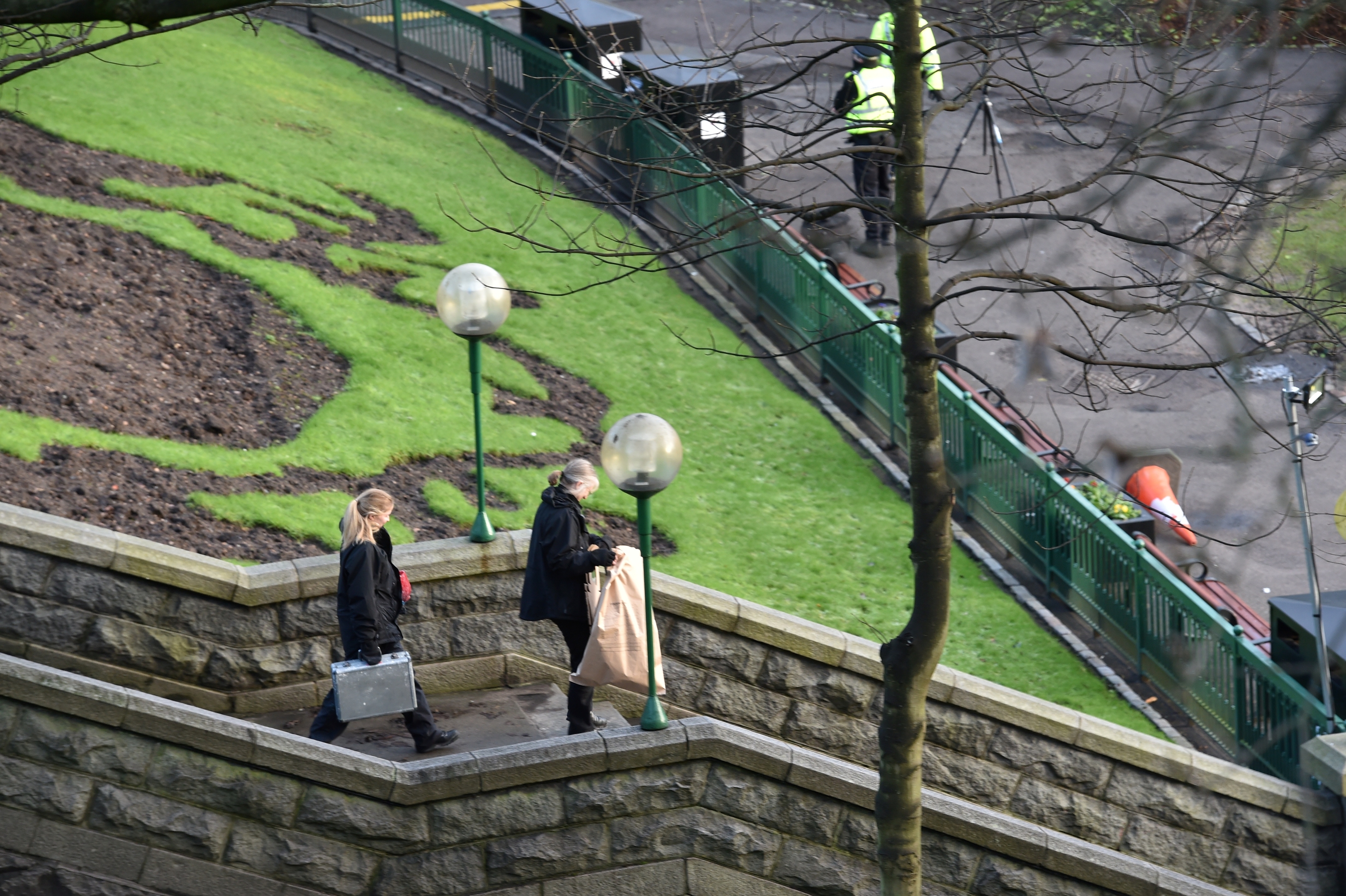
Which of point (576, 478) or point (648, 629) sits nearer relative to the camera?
point (648, 629)

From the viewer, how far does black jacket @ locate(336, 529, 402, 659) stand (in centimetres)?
823

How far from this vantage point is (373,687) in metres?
8.26

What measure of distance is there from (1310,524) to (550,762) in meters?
6.17

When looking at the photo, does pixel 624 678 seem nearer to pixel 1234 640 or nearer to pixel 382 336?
pixel 1234 640

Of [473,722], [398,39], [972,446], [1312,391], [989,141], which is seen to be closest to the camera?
[473,722]

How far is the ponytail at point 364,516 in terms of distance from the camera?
8.29 meters

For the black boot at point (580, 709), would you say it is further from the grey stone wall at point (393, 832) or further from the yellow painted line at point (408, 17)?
the yellow painted line at point (408, 17)

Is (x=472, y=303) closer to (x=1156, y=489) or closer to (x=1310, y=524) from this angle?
(x=1310, y=524)

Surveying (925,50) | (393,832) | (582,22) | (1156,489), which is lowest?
(393,832)

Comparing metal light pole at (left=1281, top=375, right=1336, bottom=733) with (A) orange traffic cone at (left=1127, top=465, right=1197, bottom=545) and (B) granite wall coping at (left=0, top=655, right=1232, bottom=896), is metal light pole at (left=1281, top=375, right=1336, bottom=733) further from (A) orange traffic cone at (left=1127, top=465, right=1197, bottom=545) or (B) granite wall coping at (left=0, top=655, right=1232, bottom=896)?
(A) orange traffic cone at (left=1127, top=465, right=1197, bottom=545)

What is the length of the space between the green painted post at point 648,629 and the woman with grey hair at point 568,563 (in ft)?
1.31

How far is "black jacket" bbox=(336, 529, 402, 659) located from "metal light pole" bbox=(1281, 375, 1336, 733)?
4976mm

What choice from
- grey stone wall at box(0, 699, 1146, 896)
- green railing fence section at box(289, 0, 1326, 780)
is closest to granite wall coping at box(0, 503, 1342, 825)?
green railing fence section at box(289, 0, 1326, 780)

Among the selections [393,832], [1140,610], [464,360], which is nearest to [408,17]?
[464,360]
